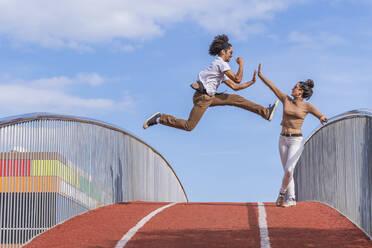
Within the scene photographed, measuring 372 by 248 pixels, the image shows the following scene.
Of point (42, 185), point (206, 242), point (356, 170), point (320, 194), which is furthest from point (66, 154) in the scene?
point (320, 194)

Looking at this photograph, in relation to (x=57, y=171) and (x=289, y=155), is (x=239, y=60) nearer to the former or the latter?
(x=289, y=155)

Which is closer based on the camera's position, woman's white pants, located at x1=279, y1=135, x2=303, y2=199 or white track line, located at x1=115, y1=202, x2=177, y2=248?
white track line, located at x1=115, y1=202, x2=177, y2=248

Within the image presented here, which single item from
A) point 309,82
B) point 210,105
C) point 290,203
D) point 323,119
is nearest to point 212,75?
point 210,105

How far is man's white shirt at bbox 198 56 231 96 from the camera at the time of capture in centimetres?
1289

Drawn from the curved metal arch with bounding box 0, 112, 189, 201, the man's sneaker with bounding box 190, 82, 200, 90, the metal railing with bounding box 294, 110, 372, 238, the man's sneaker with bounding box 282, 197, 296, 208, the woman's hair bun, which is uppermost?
the woman's hair bun

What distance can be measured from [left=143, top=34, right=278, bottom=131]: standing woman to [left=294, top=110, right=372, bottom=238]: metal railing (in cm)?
165

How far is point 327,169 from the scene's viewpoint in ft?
50.2

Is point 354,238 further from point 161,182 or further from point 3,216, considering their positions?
point 161,182

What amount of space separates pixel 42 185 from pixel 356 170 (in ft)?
18.1

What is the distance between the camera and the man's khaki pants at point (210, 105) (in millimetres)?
12953

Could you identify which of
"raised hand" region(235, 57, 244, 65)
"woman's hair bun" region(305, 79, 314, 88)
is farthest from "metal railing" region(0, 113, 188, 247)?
"woman's hair bun" region(305, 79, 314, 88)

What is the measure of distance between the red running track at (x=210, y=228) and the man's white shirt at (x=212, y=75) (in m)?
2.41

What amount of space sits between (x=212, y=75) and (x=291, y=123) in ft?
6.30

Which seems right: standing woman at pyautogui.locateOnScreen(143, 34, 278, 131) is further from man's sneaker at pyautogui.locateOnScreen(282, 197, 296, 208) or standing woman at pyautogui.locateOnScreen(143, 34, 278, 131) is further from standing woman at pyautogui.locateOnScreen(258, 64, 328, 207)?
man's sneaker at pyautogui.locateOnScreen(282, 197, 296, 208)
